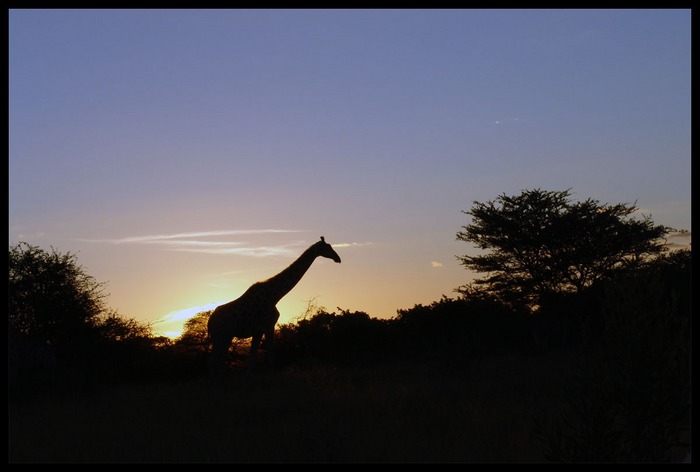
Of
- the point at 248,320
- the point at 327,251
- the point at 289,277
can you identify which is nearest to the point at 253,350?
A: the point at 248,320

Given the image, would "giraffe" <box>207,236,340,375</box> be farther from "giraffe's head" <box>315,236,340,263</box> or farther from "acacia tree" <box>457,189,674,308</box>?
"acacia tree" <box>457,189,674,308</box>

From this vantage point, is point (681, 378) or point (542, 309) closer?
point (681, 378)

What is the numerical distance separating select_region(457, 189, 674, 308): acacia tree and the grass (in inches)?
640

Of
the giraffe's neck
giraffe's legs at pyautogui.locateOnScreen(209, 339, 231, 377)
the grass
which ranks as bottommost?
the grass

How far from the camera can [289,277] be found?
65.4 ft

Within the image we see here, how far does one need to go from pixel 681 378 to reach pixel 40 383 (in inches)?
534

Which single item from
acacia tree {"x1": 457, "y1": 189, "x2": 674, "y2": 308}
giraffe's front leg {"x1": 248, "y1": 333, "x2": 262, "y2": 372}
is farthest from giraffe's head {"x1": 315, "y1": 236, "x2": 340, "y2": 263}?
acacia tree {"x1": 457, "y1": 189, "x2": 674, "y2": 308}

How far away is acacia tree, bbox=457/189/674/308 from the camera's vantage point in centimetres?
3450

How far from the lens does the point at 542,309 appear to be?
112 ft

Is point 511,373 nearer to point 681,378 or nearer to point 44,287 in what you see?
point 681,378

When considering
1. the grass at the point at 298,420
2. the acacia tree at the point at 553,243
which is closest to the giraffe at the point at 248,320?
the grass at the point at 298,420

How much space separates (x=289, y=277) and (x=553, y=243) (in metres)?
18.2

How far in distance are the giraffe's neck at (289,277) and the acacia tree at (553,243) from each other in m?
17.3

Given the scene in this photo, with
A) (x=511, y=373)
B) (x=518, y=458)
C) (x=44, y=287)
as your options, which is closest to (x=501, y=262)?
(x=511, y=373)
